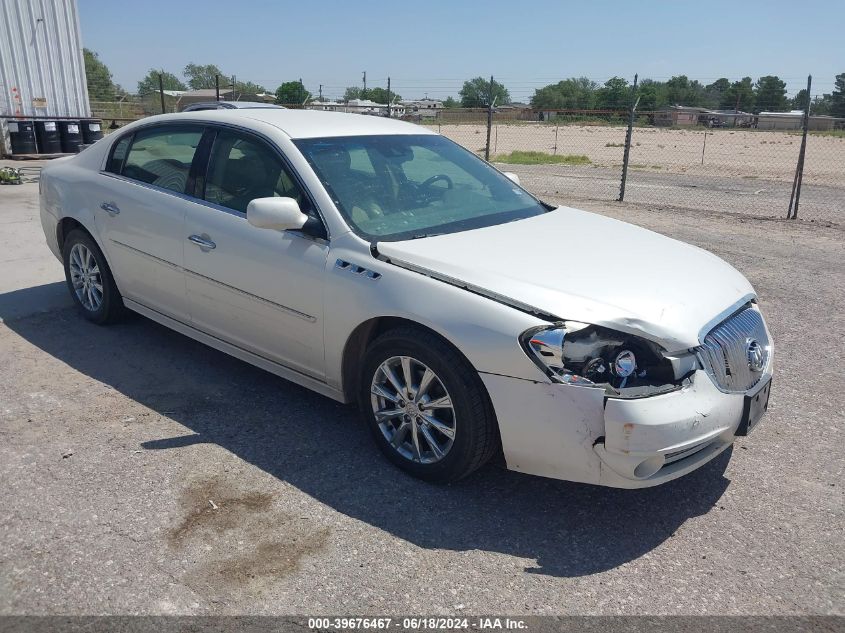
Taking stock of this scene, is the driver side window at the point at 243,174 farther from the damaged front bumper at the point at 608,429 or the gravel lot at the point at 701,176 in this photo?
the gravel lot at the point at 701,176

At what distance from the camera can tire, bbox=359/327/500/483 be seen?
10.5 ft

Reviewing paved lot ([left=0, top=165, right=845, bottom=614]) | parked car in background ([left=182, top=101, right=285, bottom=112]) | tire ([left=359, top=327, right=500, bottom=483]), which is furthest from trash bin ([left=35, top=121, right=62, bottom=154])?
tire ([left=359, top=327, right=500, bottom=483])

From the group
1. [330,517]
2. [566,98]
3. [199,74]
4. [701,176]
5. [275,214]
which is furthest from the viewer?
[199,74]

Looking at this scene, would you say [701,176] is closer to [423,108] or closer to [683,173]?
[683,173]

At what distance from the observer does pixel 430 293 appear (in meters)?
3.29

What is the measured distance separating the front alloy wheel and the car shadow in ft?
0.57

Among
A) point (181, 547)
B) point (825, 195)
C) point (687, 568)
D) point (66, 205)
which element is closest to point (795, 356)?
point (687, 568)

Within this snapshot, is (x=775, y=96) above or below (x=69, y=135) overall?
above

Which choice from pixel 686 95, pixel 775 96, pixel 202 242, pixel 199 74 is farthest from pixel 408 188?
pixel 199 74

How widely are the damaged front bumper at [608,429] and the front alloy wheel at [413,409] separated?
1.06 ft

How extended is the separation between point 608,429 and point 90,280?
4185 millimetres

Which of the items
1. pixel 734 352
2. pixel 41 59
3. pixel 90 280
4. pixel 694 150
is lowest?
pixel 694 150

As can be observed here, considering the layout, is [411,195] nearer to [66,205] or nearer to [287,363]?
[287,363]

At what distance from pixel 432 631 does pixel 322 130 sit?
2.90 metres
